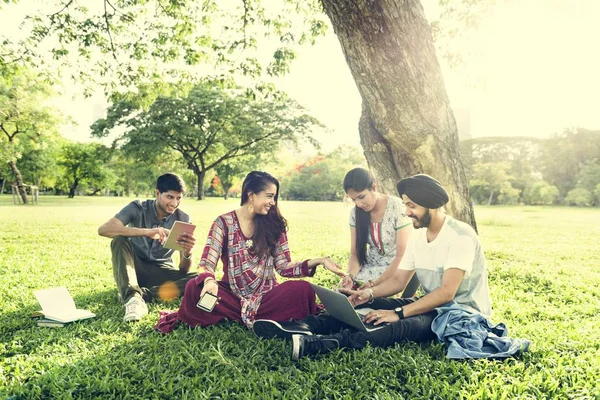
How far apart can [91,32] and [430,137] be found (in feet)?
22.7

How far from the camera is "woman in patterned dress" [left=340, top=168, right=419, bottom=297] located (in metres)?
4.18

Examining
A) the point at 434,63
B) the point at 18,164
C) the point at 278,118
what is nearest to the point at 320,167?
the point at 278,118

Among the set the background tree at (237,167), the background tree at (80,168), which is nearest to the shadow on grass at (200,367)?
the background tree at (237,167)

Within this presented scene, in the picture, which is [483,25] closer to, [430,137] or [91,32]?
[430,137]

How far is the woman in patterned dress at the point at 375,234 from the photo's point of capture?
13.7 ft

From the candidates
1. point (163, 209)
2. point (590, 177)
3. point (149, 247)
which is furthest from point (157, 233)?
point (590, 177)

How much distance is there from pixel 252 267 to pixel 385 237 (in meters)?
1.30

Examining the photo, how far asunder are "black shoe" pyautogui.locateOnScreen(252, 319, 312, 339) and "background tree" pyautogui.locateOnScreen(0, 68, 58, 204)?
27.0 metres

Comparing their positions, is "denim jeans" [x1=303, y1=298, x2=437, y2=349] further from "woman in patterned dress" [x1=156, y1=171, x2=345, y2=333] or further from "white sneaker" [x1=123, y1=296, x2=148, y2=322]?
"white sneaker" [x1=123, y1=296, x2=148, y2=322]

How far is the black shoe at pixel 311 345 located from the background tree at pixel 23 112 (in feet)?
90.0

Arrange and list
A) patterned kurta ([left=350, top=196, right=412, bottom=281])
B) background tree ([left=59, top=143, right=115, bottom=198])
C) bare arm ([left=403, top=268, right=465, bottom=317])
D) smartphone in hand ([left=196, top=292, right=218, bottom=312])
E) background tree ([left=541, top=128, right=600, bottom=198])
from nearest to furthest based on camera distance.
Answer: bare arm ([left=403, top=268, right=465, bottom=317]) < smartphone in hand ([left=196, top=292, right=218, bottom=312]) < patterned kurta ([left=350, top=196, right=412, bottom=281]) < background tree ([left=541, top=128, right=600, bottom=198]) < background tree ([left=59, top=143, right=115, bottom=198])

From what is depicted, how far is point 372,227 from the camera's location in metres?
4.35

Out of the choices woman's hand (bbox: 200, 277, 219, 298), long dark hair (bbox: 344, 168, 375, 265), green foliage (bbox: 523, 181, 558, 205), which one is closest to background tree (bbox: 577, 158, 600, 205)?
green foliage (bbox: 523, 181, 558, 205)

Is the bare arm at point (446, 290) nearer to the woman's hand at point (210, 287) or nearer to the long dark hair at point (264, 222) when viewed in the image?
the long dark hair at point (264, 222)
